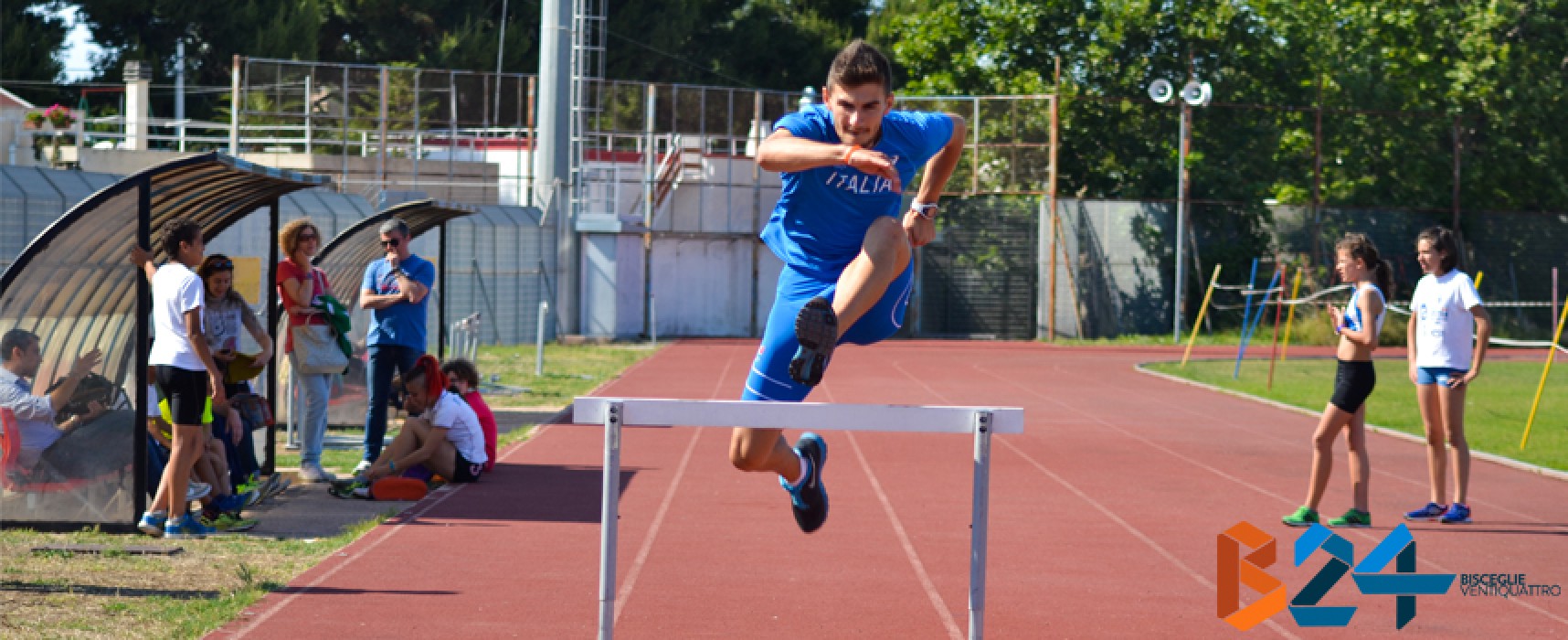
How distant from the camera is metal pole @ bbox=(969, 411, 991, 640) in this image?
495 cm

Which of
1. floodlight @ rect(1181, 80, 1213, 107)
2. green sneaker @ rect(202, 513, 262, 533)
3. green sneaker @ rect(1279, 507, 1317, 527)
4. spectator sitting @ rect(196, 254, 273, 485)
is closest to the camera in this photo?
green sneaker @ rect(202, 513, 262, 533)

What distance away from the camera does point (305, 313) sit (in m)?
10.9

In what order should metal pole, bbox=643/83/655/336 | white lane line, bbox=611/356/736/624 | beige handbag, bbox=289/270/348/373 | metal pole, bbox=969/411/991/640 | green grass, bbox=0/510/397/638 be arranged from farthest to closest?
metal pole, bbox=643/83/655/336 → beige handbag, bbox=289/270/348/373 → white lane line, bbox=611/356/736/624 → green grass, bbox=0/510/397/638 → metal pole, bbox=969/411/991/640

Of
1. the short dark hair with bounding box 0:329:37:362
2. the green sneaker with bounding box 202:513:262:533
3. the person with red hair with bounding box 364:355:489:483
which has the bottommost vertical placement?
the green sneaker with bounding box 202:513:262:533

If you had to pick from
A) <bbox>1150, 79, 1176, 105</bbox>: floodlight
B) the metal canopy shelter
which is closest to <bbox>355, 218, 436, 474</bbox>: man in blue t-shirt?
the metal canopy shelter

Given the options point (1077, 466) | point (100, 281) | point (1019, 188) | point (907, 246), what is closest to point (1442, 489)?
point (1077, 466)

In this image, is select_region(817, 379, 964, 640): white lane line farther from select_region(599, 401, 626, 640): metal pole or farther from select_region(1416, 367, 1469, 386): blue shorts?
select_region(1416, 367, 1469, 386): blue shorts

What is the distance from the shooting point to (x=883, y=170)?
4930 millimetres

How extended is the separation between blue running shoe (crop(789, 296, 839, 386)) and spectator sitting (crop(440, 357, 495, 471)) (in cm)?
623

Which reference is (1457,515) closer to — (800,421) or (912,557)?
(912,557)

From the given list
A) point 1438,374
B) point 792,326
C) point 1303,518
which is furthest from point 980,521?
point 1438,374

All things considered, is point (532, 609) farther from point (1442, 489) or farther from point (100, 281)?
point (1442, 489)

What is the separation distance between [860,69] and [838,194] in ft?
1.70

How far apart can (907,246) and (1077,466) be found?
318 inches
